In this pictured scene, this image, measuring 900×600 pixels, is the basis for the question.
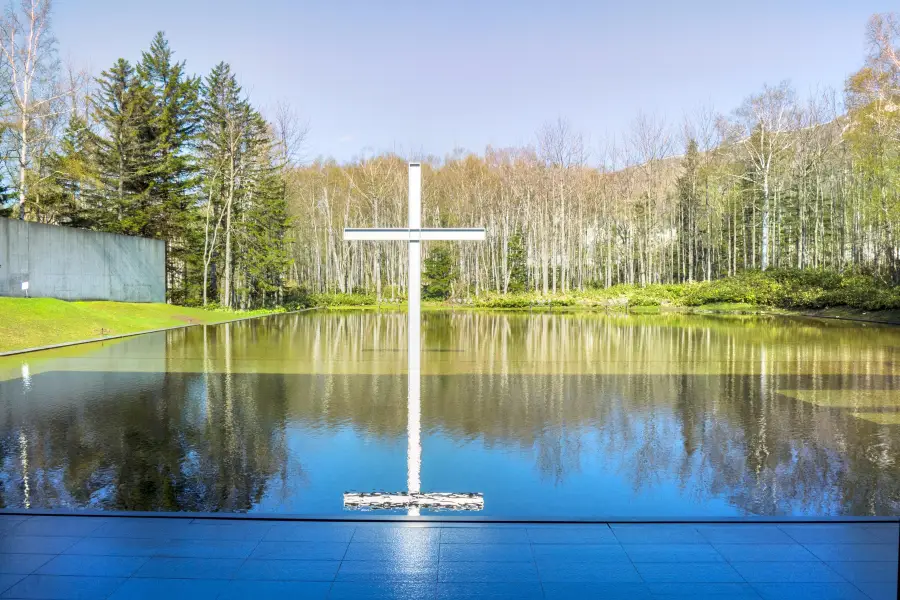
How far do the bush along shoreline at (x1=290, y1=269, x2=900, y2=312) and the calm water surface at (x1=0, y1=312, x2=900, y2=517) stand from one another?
16.2 m

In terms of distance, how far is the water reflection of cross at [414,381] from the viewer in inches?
182

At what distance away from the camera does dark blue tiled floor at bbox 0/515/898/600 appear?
3.24 meters

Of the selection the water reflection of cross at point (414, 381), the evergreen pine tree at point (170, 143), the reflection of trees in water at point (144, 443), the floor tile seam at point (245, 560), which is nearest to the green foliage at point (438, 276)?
the evergreen pine tree at point (170, 143)

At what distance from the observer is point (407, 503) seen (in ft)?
15.1

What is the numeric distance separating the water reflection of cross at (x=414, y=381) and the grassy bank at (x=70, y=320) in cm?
1416

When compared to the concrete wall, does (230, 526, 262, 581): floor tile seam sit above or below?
below

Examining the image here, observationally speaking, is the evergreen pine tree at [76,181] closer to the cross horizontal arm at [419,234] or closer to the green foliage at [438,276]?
the green foliage at [438,276]

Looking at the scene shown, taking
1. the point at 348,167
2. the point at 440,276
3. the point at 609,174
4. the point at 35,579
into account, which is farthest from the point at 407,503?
the point at 348,167

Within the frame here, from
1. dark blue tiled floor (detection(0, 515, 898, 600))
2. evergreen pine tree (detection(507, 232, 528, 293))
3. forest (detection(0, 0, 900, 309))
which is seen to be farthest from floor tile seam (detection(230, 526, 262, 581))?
evergreen pine tree (detection(507, 232, 528, 293))

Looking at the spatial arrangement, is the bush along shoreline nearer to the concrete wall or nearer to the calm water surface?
the concrete wall

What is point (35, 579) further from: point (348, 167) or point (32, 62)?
→ point (348, 167)

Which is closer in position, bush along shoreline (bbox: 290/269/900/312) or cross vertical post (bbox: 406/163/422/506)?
cross vertical post (bbox: 406/163/422/506)

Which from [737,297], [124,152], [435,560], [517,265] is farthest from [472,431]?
[517,265]

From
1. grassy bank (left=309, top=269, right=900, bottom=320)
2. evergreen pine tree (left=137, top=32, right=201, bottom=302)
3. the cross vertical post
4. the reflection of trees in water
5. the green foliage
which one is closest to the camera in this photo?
the reflection of trees in water
